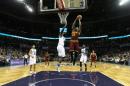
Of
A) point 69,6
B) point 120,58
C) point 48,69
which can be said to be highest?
point 69,6

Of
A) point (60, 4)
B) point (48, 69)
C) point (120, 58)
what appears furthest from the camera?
point (120, 58)

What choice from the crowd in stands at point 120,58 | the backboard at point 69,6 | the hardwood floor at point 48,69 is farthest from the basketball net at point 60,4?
the crowd in stands at point 120,58

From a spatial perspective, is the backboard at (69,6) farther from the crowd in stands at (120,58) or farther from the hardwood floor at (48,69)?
the crowd in stands at (120,58)

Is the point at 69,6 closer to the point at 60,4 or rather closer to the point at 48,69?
the point at 60,4

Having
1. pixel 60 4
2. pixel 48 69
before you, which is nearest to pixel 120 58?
pixel 48 69

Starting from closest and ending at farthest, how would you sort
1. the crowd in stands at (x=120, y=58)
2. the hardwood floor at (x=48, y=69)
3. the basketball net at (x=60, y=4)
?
the basketball net at (x=60, y=4)
the hardwood floor at (x=48, y=69)
the crowd in stands at (x=120, y=58)

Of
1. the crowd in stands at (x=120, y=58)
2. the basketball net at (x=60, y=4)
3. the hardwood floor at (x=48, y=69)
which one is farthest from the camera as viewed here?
the crowd in stands at (x=120, y=58)

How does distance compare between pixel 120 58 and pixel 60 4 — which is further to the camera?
pixel 120 58

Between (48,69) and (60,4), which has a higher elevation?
(60,4)

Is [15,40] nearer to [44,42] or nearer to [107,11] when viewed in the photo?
[44,42]

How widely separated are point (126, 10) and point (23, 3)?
15.5m

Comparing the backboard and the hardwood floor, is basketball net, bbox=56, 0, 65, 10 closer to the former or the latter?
the backboard

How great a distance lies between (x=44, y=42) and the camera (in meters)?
41.7

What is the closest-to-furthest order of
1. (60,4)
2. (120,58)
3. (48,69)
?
1. (60,4)
2. (48,69)
3. (120,58)
